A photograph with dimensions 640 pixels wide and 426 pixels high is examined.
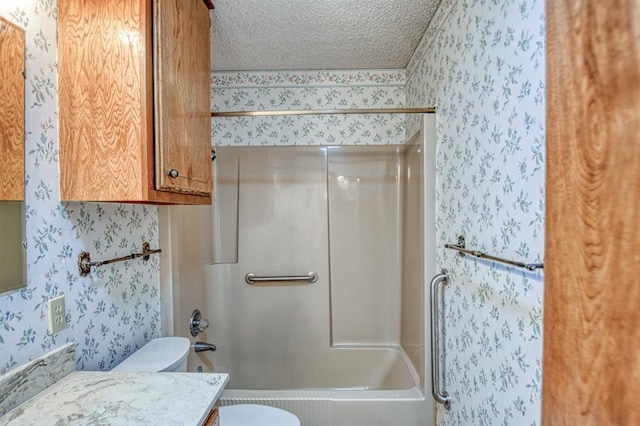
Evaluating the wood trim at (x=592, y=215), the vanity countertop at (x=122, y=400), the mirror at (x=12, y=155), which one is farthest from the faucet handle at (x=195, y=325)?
the wood trim at (x=592, y=215)

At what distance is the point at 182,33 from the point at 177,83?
214 mm

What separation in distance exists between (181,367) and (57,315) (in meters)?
0.58

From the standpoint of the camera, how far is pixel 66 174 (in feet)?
3.48

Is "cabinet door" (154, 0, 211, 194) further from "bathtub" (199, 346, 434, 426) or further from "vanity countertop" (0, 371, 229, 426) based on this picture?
"bathtub" (199, 346, 434, 426)

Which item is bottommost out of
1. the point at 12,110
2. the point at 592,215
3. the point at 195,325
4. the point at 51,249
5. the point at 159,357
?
the point at 195,325

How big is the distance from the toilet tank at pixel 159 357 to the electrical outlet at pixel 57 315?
0.28m

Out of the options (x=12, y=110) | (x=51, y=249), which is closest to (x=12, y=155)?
(x=12, y=110)

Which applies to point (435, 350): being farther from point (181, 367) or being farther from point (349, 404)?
point (181, 367)

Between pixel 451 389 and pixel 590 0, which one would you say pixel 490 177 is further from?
pixel 451 389

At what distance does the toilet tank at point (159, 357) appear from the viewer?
1269 mm

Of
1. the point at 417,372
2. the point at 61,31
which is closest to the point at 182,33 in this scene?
the point at 61,31

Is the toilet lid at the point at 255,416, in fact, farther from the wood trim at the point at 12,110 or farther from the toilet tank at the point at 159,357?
the wood trim at the point at 12,110

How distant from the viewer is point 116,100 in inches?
40.1

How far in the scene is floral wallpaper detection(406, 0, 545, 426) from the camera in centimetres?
87
